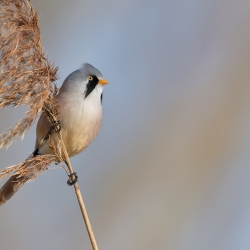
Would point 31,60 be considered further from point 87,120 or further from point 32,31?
point 87,120

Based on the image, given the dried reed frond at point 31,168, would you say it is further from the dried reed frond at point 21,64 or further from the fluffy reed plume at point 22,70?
the dried reed frond at point 21,64

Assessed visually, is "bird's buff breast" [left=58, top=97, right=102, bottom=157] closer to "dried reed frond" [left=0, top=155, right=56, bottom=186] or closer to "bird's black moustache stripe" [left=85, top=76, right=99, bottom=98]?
"bird's black moustache stripe" [left=85, top=76, right=99, bottom=98]

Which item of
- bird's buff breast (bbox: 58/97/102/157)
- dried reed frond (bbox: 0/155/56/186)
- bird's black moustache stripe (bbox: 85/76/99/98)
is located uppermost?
bird's black moustache stripe (bbox: 85/76/99/98)

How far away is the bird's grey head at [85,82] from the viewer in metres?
3.43

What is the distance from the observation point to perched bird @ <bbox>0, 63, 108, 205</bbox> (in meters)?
3.32

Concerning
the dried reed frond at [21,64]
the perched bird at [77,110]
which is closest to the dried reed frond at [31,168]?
the dried reed frond at [21,64]

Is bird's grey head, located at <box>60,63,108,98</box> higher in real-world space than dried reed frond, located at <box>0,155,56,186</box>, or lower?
higher

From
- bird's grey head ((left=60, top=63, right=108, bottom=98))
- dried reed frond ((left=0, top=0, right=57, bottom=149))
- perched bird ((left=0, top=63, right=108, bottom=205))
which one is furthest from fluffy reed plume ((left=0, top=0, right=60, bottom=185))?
bird's grey head ((left=60, top=63, right=108, bottom=98))

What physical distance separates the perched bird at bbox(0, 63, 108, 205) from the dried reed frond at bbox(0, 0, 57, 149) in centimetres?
85

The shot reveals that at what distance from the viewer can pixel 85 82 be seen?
3457 mm

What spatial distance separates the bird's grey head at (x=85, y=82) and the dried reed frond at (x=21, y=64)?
3.19 feet

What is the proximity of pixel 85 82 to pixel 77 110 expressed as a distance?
0.21m

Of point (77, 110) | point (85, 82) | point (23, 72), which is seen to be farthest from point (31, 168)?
point (85, 82)

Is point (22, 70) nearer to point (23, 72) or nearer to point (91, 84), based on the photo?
point (23, 72)
